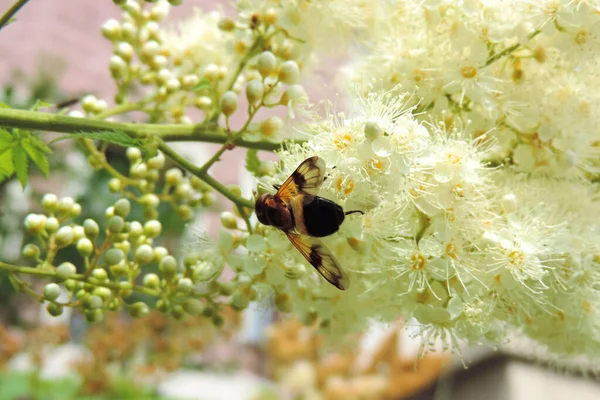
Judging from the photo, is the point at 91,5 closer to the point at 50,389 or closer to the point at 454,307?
the point at 50,389

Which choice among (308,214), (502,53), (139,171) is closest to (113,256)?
(139,171)

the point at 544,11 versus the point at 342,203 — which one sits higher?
the point at 544,11

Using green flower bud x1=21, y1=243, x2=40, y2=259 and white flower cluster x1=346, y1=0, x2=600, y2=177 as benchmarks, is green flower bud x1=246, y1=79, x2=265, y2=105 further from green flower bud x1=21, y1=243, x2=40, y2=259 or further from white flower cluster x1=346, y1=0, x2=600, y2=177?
green flower bud x1=21, y1=243, x2=40, y2=259

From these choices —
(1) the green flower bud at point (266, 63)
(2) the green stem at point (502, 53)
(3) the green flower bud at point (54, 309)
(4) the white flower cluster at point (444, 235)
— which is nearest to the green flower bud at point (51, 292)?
(3) the green flower bud at point (54, 309)

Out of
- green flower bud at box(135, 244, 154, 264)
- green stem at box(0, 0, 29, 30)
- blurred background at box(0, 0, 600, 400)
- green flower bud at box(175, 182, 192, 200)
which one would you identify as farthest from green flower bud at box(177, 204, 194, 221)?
blurred background at box(0, 0, 600, 400)

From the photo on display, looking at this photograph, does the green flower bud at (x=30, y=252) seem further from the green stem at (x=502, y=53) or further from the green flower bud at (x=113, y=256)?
the green stem at (x=502, y=53)

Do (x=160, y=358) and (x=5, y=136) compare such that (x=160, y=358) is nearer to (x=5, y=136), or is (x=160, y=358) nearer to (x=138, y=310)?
(x=138, y=310)

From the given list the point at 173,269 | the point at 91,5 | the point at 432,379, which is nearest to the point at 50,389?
the point at 432,379
